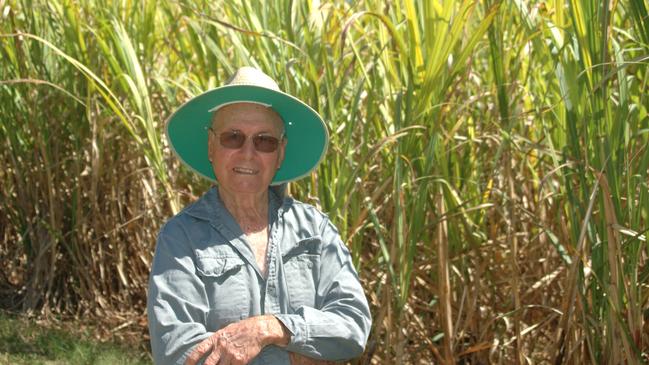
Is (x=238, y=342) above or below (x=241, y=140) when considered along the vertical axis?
below

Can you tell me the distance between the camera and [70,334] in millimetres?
4859

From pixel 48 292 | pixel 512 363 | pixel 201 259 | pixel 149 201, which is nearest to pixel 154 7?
pixel 149 201

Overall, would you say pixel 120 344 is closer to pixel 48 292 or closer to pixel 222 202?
pixel 48 292

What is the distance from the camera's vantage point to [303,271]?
2621 mm

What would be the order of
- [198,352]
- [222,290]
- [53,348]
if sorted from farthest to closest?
[53,348]
[222,290]
[198,352]

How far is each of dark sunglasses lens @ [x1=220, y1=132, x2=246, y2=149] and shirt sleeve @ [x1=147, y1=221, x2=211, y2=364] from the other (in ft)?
0.83

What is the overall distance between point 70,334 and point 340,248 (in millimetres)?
2464

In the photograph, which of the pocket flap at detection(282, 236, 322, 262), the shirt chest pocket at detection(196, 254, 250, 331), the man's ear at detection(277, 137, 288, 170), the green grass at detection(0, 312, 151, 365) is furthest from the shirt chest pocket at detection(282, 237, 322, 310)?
the green grass at detection(0, 312, 151, 365)

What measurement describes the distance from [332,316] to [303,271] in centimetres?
13

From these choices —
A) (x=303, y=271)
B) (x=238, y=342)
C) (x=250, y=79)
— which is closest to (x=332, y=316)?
(x=303, y=271)

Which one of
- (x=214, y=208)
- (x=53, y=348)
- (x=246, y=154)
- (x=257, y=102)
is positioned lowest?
(x=53, y=348)

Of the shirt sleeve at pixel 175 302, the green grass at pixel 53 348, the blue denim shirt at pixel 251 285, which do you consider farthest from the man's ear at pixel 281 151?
the green grass at pixel 53 348

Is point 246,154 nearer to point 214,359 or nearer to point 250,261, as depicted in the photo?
point 250,261

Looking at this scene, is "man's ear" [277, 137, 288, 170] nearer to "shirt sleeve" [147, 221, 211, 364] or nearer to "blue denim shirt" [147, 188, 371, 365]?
"blue denim shirt" [147, 188, 371, 365]
